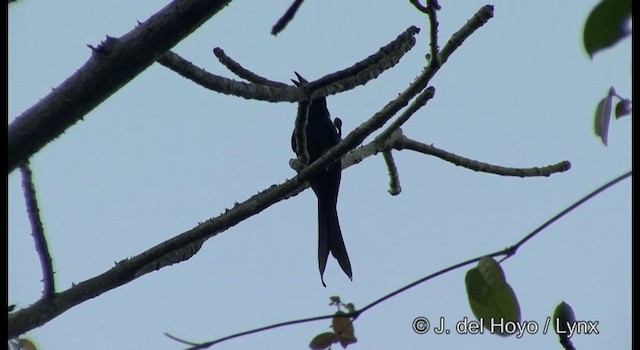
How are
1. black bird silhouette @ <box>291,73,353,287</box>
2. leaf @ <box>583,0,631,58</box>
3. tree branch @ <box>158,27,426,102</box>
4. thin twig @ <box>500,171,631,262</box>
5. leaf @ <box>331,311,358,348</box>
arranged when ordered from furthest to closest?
1. black bird silhouette @ <box>291,73,353,287</box>
2. leaf @ <box>331,311,358,348</box>
3. tree branch @ <box>158,27,426,102</box>
4. thin twig @ <box>500,171,631,262</box>
5. leaf @ <box>583,0,631,58</box>

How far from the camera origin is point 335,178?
13.7 ft

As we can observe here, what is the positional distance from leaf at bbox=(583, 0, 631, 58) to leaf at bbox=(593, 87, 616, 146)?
0.33 meters

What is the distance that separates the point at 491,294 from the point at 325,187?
3.06 meters

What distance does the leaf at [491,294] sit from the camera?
1127 mm

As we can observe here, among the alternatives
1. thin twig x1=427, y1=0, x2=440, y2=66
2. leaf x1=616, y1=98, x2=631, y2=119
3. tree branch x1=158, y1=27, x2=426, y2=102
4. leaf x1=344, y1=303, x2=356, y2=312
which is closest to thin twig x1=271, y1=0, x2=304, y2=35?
leaf x1=616, y1=98, x2=631, y2=119

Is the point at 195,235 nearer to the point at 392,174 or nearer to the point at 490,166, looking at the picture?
the point at 490,166

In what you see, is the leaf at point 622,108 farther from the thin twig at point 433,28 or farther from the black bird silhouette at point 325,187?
the black bird silhouette at point 325,187

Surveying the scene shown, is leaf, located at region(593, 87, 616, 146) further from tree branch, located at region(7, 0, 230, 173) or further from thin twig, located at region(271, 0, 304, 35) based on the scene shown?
tree branch, located at region(7, 0, 230, 173)

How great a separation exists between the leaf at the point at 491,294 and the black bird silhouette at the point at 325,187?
6.94 feet

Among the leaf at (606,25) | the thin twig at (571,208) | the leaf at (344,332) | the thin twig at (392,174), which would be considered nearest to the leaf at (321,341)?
the leaf at (344,332)

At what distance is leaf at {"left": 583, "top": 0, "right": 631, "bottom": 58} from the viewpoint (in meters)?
0.79

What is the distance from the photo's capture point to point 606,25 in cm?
81

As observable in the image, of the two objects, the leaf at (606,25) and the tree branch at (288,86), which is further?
the tree branch at (288,86)
